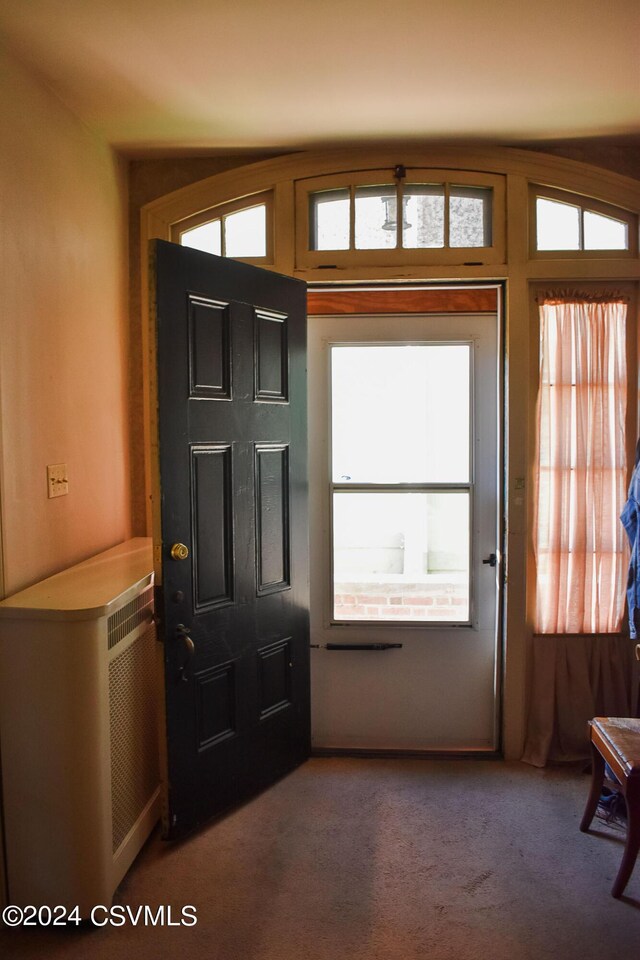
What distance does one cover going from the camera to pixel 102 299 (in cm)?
294

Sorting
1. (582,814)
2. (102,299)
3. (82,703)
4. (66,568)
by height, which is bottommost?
(582,814)

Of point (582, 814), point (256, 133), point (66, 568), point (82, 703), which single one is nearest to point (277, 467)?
point (66, 568)

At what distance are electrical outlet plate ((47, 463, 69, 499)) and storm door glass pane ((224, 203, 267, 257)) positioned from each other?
1341mm

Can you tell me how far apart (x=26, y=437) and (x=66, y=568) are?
559mm

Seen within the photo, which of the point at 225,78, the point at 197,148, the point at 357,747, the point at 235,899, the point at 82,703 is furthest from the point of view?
the point at 357,747

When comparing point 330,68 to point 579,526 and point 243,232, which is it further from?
point 579,526

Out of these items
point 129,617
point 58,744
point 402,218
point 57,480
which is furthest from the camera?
point 402,218

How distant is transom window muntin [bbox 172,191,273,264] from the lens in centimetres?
323

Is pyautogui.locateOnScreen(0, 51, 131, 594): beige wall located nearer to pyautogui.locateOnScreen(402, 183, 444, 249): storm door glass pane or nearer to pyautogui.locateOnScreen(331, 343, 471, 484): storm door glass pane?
pyautogui.locateOnScreen(331, 343, 471, 484): storm door glass pane

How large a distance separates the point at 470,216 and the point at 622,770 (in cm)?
239

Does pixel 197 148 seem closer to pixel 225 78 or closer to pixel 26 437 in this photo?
pixel 225 78

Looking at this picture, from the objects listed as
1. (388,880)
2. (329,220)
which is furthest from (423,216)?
(388,880)

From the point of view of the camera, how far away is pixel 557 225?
3199 millimetres

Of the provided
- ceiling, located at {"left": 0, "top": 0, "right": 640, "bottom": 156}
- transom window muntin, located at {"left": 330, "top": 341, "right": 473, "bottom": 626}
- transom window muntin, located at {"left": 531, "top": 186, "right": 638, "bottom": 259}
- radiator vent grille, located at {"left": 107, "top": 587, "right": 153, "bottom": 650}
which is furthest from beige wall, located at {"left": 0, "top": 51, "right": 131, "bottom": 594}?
transom window muntin, located at {"left": 531, "top": 186, "right": 638, "bottom": 259}
